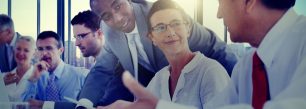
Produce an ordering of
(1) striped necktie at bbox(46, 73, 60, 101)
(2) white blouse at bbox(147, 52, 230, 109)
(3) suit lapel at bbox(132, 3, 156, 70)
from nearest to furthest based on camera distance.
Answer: (2) white blouse at bbox(147, 52, 230, 109) < (3) suit lapel at bbox(132, 3, 156, 70) < (1) striped necktie at bbox(46, 73, 60, 101)

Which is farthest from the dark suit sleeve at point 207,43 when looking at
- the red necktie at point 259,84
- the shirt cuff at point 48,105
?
the shirt cuff at point 48,105

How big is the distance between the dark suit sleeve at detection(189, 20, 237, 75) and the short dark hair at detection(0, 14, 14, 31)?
1.29 m

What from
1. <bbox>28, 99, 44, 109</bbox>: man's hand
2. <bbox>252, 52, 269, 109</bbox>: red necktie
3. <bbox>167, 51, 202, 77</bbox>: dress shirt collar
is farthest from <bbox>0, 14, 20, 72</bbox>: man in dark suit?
<bbox>252, 52, 269, 109</bbox>: red necktie

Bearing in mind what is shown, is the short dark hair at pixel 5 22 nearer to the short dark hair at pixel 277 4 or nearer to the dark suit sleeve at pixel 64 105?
the dark suit sleeve at pixel 64 105

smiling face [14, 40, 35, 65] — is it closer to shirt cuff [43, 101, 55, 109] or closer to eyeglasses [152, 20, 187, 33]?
shirt cuff [43, 101, 55, 109]

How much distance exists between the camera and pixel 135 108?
2.05m

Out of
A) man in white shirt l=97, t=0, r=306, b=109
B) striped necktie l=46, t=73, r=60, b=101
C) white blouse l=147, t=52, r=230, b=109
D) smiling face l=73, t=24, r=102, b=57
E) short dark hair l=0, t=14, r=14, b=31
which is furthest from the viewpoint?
short dark hair l=0, t=14, r=14, b=31

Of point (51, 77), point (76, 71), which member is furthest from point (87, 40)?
point (51, 77)

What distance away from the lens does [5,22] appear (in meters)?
3.15

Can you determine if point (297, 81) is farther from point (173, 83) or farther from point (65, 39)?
point (65, 39)

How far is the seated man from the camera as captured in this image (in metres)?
2.96

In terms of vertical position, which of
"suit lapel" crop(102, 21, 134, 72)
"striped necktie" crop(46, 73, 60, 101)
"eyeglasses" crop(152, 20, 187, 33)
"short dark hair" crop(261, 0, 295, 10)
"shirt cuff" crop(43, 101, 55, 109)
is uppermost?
"short dark hair" crop(261, 0, 295, 10)

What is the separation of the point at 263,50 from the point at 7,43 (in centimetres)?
177

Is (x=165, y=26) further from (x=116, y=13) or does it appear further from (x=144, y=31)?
(x=116, y=13)
